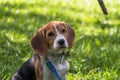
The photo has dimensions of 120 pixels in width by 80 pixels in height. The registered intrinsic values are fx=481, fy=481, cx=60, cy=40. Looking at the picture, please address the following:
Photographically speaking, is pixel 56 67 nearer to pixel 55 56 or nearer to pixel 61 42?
pixel 55 56

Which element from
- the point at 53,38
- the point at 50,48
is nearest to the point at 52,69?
the point at 50,48

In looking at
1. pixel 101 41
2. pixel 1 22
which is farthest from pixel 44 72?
pixel 1 22

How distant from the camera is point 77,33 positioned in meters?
10.2

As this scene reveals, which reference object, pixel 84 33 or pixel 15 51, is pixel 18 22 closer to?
pixel 84 33

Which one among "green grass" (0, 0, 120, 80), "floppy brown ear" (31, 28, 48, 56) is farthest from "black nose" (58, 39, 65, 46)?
"green grass" (0, 0, 120, 80)

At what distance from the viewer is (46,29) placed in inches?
220

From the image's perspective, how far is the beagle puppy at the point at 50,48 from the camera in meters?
5.47

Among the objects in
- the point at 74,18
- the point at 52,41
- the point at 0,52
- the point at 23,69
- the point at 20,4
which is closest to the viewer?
the point at 52,41

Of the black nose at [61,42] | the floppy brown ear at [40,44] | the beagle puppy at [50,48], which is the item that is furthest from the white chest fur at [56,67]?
the black nose at [61,42]

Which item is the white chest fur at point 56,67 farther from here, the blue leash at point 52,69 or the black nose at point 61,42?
the black nose at point 61,42

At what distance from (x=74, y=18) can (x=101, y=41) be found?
229 centimetres

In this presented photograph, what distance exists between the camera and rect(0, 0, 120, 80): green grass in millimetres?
7418

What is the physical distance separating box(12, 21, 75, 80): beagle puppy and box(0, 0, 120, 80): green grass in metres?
0.99

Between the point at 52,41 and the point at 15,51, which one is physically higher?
the point at 52,41
